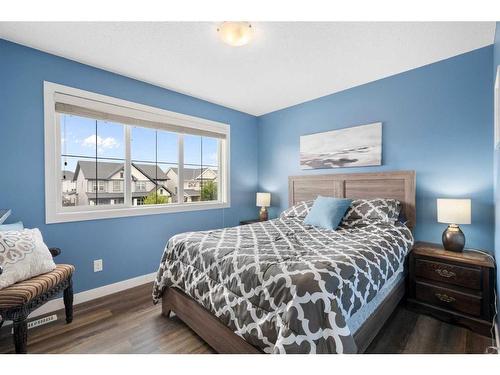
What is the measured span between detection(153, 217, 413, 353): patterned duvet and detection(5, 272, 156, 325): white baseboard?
0.85 meters

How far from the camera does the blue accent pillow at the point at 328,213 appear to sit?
239cm

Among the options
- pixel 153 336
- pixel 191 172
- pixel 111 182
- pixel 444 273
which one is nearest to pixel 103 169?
pixel 111 182

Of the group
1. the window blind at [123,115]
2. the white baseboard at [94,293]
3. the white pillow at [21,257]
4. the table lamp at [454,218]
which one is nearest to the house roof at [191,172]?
the window blind at [123,115]

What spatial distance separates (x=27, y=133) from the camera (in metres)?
2.04

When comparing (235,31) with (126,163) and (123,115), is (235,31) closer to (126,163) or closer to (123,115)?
(123,115)

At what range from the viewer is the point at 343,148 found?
307 cm

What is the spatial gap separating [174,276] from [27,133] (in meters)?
1.80

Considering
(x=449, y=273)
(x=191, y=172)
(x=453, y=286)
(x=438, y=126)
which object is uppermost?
(x=438, y=126)

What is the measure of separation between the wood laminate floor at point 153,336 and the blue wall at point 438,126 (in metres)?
0.93

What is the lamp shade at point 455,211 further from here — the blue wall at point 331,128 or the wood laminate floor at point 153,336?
the wood laminate floor at point 153,336

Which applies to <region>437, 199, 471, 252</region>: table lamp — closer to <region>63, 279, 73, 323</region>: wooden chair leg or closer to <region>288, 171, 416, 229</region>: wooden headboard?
<region>288, 171, 416, 229</region>: wooden headboard

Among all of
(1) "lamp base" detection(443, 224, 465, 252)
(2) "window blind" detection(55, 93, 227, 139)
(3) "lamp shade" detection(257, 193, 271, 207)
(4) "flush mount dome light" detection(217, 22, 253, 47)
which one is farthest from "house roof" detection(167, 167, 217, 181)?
(1) "lamp base" detection(443, 224, 465, 252)

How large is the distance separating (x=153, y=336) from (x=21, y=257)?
1.07 meters
